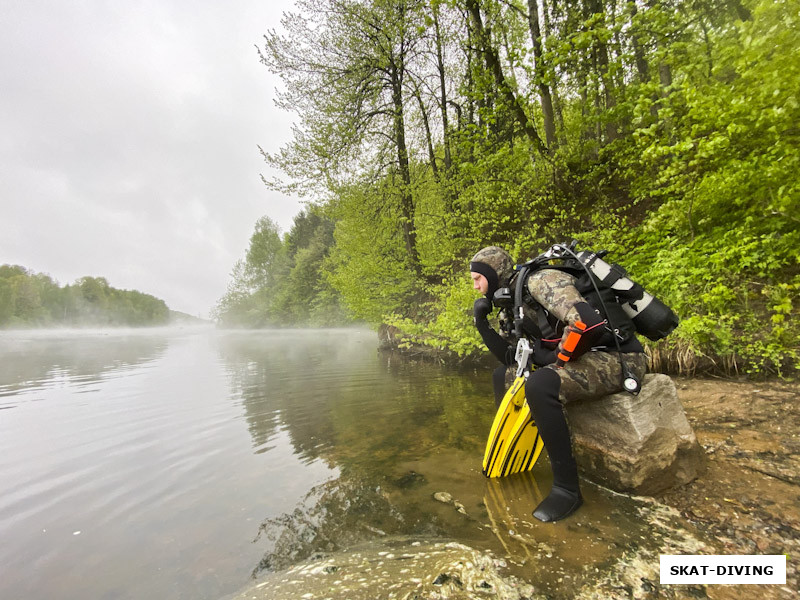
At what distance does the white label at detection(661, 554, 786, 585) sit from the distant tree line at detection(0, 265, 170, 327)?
315 feet

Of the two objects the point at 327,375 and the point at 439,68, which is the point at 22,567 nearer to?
the point at 327,375

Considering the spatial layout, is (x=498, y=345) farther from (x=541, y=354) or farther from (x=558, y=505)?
(x=558, y=505)

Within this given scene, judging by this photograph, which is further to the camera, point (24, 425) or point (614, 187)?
point (614, 187)

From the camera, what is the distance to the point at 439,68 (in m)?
14.9

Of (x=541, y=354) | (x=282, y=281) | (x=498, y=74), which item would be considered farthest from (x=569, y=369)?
(x=282, y=281)

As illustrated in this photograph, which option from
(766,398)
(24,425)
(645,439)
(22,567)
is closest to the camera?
(22,567)

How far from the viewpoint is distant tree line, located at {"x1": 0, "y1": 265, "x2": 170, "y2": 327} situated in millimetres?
68750

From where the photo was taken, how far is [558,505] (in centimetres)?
266

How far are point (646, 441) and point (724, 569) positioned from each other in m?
0.90

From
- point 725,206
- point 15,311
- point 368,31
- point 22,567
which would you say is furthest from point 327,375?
point 15,311

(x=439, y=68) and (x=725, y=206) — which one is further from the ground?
(x=439, y=68)

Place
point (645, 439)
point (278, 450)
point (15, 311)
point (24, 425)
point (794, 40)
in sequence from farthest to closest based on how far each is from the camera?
point (15, 311)
point (24, 425)
point (278, 450)
point (794, 40)
point (645, 439)

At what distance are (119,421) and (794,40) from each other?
1128 centimetres

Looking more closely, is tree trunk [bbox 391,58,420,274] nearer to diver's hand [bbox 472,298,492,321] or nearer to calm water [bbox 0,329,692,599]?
calm water [bbox 0,329,692,599]
